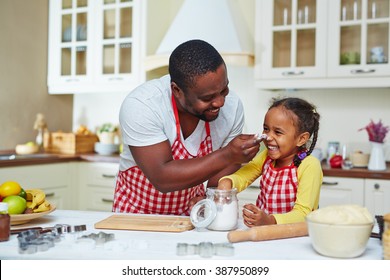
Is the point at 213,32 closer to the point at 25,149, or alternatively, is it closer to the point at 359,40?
the point at 359,40

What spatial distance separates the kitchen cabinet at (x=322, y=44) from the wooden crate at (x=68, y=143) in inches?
52.0

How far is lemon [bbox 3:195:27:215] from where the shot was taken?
1302 mm

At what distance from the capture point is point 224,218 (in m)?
1.23

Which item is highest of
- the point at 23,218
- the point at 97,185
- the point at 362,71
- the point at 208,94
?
the point at 362,71

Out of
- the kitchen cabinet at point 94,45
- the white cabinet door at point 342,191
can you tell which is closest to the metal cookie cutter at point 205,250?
the white cabinet door at point 342,191

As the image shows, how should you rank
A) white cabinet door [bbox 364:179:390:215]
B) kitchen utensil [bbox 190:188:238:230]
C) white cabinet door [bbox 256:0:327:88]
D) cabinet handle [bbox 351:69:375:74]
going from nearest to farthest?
kitchen utensil [bbox 190:188:238:230]
white cabinet door [bbox 364:179:390:215]
cabinet handle [bbox 351:69:375:74]
white cabinet door [bbox 256:0:327:88]

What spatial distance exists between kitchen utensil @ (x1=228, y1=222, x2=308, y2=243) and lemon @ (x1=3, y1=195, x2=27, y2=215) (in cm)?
57

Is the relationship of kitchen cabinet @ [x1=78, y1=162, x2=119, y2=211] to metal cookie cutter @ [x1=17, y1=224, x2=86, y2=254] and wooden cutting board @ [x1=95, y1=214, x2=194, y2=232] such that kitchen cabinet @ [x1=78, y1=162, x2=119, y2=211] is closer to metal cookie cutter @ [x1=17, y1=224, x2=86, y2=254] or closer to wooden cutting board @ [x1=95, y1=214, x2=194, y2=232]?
wooden cutting board @ [x1=95, y1=214, x2=194, y2=232]

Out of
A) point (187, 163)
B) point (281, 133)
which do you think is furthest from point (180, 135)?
point (281, 133)

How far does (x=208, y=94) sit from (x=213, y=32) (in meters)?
1.75

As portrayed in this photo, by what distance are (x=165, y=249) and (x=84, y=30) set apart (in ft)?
9.31

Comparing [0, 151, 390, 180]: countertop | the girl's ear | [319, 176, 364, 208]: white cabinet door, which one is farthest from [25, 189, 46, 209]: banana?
[319, 176, 364, 208]: white cabinet door

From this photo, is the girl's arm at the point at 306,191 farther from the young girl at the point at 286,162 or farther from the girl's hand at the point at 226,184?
the girl's hand at the point at 226,184

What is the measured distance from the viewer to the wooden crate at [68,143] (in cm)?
345
